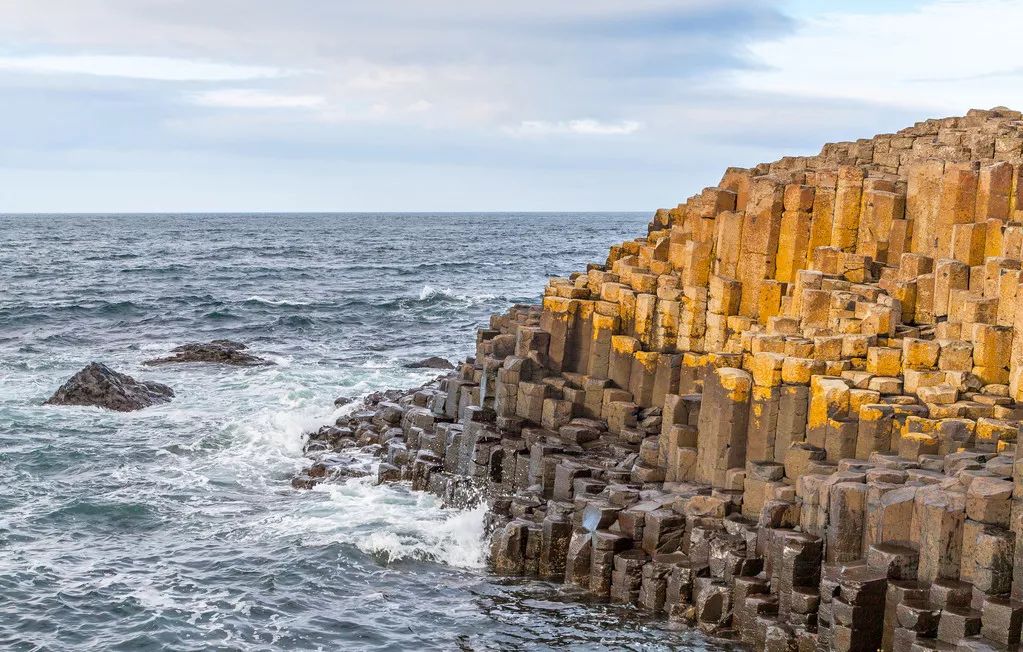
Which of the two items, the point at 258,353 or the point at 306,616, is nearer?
the point at 306,616

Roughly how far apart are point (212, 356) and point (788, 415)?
26388 mm

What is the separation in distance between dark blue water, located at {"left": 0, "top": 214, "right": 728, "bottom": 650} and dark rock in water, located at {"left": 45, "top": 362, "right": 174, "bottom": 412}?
55cm

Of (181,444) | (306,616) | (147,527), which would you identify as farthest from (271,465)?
(306,616)

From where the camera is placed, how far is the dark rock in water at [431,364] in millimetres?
38944

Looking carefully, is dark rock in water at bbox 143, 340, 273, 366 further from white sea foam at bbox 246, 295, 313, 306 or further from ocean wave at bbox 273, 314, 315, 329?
white sea foam at bbox 246, 295, 313, 306

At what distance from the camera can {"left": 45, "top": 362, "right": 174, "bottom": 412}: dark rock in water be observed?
32.4 m

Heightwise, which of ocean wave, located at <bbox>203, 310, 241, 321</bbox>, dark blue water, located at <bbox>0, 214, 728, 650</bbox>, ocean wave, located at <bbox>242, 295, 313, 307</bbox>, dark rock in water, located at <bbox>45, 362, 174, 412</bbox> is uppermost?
ocean wave, located at <bbox>242, 295, 313, 307</bbox>

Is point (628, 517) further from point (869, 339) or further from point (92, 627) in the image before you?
point (92, 627)

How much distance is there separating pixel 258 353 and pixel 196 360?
2.75 meters

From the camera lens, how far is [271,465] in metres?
27.0

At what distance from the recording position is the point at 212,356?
132 ft

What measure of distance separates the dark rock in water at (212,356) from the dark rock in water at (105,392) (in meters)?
6.02

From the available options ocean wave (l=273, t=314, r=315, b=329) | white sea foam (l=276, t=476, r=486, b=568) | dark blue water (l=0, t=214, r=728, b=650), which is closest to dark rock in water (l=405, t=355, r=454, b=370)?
dark blue water (l=0, t=214, r=728, b=650)

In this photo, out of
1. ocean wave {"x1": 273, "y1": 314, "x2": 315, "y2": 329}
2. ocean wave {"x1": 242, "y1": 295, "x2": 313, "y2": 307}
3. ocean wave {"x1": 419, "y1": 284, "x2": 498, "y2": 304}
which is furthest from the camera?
ocean wave {"x1": 419, "y1": 284, "x2": 498, "y2": 304}
